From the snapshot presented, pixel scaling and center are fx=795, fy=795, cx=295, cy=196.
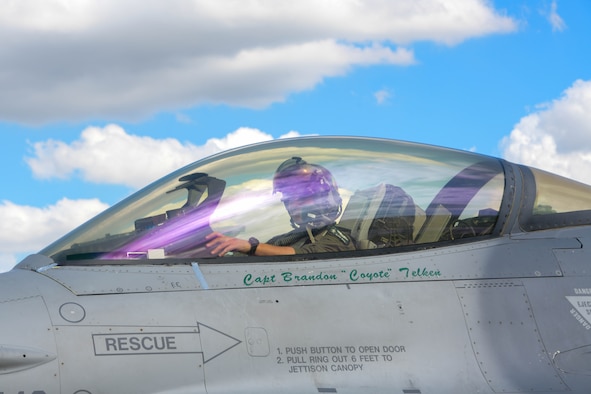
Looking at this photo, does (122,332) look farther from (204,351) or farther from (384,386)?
(384,386)


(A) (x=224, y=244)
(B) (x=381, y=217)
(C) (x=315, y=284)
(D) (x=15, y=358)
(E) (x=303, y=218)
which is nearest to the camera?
(D) (x=15, y=358)

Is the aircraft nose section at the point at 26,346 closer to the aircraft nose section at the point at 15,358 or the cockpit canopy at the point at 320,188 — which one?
the aircraft nose section at the point at 15,358

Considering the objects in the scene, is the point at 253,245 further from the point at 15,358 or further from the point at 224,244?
the point at 15,358

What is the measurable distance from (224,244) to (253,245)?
0.21 metres

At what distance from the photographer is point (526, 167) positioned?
22.3 ft

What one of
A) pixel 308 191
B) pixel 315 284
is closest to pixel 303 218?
pixel 308 191

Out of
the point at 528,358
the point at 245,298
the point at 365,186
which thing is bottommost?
the point at 528,358

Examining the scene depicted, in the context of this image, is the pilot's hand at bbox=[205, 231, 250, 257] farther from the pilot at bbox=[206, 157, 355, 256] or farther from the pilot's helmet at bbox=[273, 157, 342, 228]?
the pilot's helmet at bbox=[273, 157, 342, 228]

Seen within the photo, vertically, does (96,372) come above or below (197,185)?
below

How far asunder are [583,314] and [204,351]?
110 inches

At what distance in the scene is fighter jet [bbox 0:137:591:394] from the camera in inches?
199

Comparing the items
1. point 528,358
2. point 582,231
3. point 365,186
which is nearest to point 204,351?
point 365,186

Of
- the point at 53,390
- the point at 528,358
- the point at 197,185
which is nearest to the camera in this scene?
the point at 53,390

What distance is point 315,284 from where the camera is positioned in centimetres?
557
